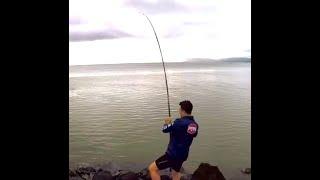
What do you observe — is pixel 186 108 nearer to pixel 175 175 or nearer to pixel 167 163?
pixel 167 163

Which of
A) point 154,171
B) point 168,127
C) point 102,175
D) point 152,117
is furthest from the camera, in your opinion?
point 102,175

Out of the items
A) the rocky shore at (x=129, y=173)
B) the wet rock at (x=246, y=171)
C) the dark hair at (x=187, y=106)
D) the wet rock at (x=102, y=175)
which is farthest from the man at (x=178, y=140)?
the wet rock at (x=246, y=171)

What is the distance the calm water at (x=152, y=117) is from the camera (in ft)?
11.6

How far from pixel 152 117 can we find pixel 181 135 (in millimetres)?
391

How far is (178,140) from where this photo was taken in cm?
333

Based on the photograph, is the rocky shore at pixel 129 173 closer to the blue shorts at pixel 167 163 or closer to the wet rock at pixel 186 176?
the wet rock at pixel 186 176

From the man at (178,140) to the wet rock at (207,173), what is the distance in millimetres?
313

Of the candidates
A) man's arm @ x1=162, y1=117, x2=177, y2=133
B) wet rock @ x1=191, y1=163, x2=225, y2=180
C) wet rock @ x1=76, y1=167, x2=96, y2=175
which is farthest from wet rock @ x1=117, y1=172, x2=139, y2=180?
man's arm @ x1=162, y1=117, x2=177, y2=133

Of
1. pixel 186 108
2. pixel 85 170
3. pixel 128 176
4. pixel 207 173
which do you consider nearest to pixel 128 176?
pixel 128 176

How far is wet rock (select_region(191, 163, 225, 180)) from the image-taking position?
3.65 metres

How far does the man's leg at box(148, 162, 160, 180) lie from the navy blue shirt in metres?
0.17

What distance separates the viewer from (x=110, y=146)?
3566mm
